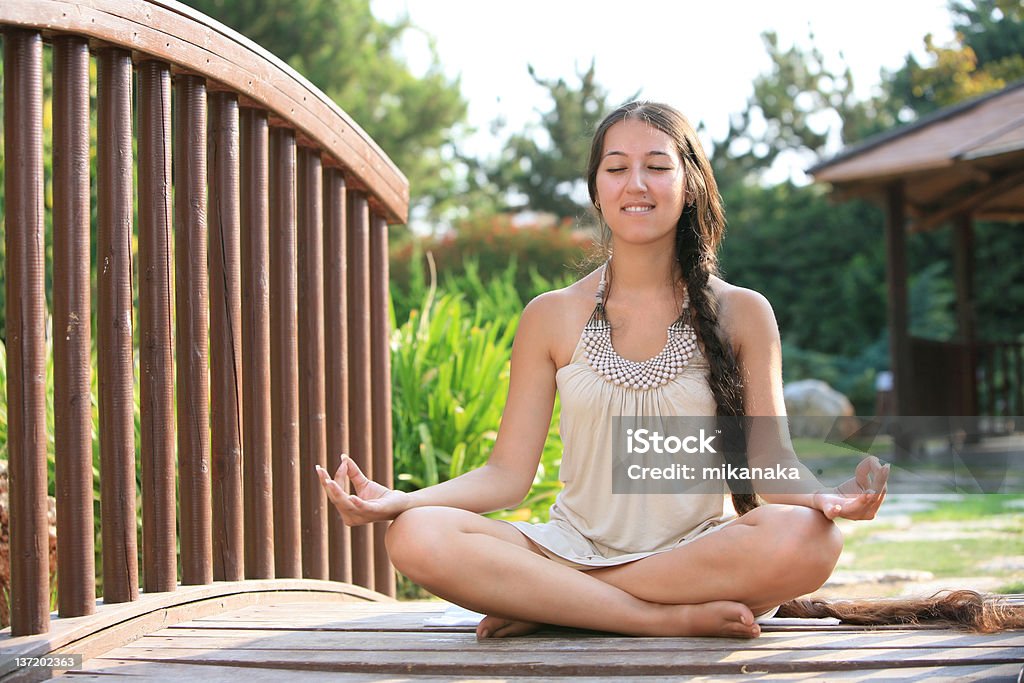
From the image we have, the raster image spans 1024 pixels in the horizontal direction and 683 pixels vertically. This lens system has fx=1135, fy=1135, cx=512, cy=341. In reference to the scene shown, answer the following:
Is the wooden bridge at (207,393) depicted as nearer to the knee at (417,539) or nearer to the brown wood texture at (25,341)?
the brown wood texture at (25,341)

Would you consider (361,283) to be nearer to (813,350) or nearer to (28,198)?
(28,198)

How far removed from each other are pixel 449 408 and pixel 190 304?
1.96 metres

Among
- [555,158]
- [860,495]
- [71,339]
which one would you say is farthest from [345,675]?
[555,158]

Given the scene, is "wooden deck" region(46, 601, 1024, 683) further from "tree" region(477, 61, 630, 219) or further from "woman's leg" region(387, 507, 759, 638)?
"tree" region(477, 61, 630, 219)

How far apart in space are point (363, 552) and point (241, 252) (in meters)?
1.10

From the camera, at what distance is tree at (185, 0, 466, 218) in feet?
52.8

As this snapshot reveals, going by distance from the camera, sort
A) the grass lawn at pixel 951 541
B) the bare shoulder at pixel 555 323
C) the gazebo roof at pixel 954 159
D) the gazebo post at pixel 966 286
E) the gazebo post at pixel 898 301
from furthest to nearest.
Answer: the gazebo post at pixel 966 286, the gazebo post at pixel 898 301, the gazebo roof at pixel 954 159, the grass lawn at pixel 951 541, the bare shoulder at pixel 555 323

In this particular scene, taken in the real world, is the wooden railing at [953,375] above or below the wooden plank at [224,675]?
above

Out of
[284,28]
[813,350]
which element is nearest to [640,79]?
[813,350]

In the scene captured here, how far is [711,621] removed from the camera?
2283mm

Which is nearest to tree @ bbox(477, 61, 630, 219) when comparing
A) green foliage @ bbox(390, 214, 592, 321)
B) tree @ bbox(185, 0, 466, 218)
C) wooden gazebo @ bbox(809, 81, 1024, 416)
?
tree @ bbox(185, 0, 466, 218)

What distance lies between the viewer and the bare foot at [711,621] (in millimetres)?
2252

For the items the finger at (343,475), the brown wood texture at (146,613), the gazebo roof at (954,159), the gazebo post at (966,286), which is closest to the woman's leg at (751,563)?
the finger at (343,475)

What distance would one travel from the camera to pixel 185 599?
2.60 metres
